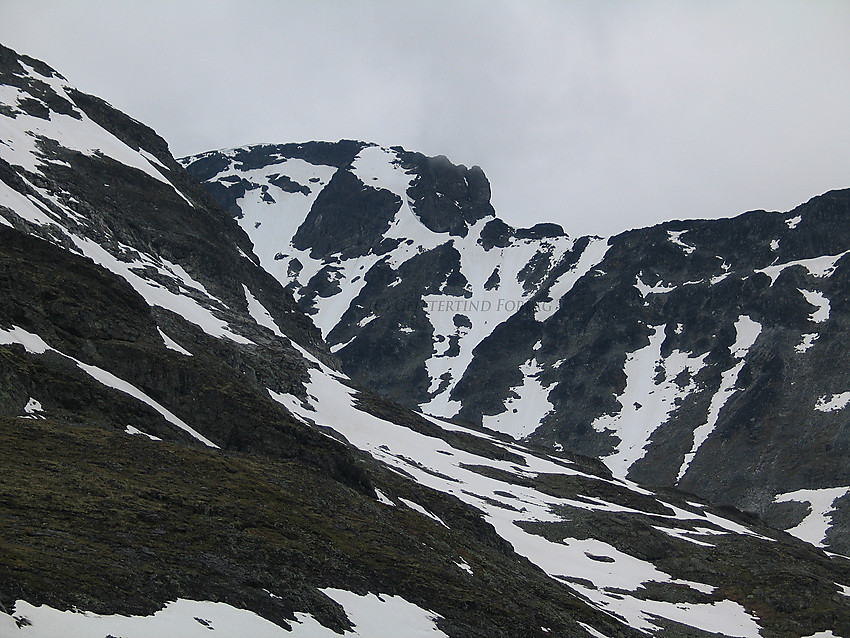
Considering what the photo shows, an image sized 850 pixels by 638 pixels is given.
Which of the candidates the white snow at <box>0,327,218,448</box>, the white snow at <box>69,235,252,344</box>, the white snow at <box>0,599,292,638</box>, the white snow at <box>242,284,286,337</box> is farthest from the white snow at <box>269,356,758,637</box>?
the white snow at <box>0,599,292,638</box>

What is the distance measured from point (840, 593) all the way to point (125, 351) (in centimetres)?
5798

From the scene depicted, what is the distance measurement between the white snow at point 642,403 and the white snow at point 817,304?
2525 centimetres

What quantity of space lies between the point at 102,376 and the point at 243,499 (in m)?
14.8

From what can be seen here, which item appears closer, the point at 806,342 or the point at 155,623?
the point at 155,623

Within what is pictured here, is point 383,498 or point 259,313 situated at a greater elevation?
point 259,313

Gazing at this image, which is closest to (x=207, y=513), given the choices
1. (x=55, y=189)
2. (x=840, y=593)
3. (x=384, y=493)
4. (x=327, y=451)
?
(x=327, y=451)

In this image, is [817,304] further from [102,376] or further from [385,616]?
[385,616]

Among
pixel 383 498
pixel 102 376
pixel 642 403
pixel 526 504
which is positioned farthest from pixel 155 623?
pixel 642 403

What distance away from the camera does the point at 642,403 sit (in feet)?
602

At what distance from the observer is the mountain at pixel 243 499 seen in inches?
998

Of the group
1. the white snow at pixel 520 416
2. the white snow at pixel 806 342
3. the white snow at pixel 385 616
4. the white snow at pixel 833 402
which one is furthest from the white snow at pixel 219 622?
the white snow at pixel 806 342

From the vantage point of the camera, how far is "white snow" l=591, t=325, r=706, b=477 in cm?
16712

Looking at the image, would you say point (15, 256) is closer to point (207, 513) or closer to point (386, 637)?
point (207, 513)

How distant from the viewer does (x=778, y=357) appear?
573 ft
